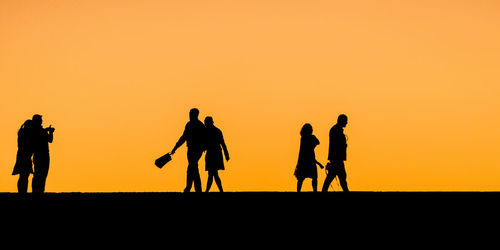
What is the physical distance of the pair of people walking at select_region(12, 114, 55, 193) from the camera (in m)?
22.2

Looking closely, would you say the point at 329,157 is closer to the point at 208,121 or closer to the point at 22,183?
the point at 208,121

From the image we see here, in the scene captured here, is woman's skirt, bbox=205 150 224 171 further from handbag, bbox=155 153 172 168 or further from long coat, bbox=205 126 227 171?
handbag, bbox=155 153 172 168

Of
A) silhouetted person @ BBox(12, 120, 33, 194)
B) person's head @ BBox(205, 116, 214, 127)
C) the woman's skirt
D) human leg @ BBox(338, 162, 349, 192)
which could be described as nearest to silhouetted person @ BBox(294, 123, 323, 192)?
human leg @ BBox(338, 162, 349, 192)

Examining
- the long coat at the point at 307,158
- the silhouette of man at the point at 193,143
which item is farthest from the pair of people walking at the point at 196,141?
the long coat at the point at 307,158

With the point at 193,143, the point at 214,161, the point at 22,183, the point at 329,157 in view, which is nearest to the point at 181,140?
the point at 193,143

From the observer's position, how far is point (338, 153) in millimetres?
21984

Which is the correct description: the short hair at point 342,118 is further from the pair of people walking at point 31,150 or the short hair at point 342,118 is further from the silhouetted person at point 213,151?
the pair of people walking at point 31,150

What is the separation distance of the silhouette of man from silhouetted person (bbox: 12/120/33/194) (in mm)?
3299

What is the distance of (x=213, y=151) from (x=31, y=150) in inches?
153

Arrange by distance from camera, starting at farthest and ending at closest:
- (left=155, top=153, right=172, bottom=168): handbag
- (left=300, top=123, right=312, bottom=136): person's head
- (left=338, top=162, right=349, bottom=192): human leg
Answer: (left=300, top=123, right=312, bottom=136): person's head
(left=338, top=162, right=349, bottom=192): human leg
(left=155, top=153, right=172, bottom=168): handbag

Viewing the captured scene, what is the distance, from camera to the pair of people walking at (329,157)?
21.9 m
